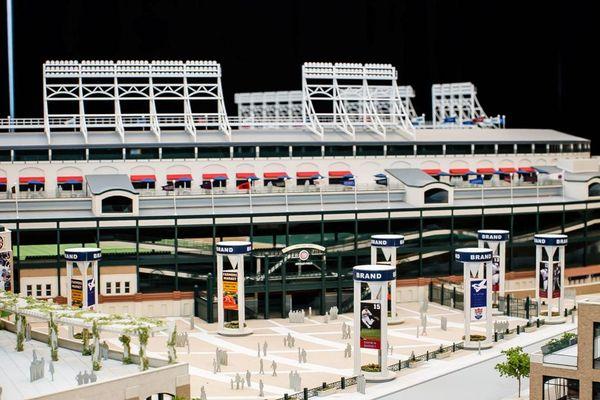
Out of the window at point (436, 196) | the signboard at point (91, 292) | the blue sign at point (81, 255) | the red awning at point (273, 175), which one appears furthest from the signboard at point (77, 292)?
the red awning at point (273, 175)

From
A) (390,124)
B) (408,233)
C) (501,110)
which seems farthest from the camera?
(501,110)

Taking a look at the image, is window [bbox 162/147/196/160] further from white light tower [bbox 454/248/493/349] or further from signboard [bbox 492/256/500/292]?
white light tower [bbox 454/248/493/349]

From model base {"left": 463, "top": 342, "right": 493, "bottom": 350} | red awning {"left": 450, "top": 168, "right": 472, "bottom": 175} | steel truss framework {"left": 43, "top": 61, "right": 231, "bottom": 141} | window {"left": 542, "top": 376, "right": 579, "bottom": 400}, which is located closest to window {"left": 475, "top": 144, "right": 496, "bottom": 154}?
red awning {"left": 450, "top": 168, "right": 472, "bottom": 175}

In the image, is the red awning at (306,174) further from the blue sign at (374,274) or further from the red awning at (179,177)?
the blue sign at (374,274)

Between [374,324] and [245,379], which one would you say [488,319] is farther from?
[245,379]

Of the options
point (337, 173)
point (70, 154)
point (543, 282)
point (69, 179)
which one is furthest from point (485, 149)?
point (69, 179)

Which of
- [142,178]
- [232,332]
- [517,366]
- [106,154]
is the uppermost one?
[106,154]

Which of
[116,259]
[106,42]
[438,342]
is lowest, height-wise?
[438,342]

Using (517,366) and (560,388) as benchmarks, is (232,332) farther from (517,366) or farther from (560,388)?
(560,388)

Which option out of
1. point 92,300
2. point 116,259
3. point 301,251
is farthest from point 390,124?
point 92,300
